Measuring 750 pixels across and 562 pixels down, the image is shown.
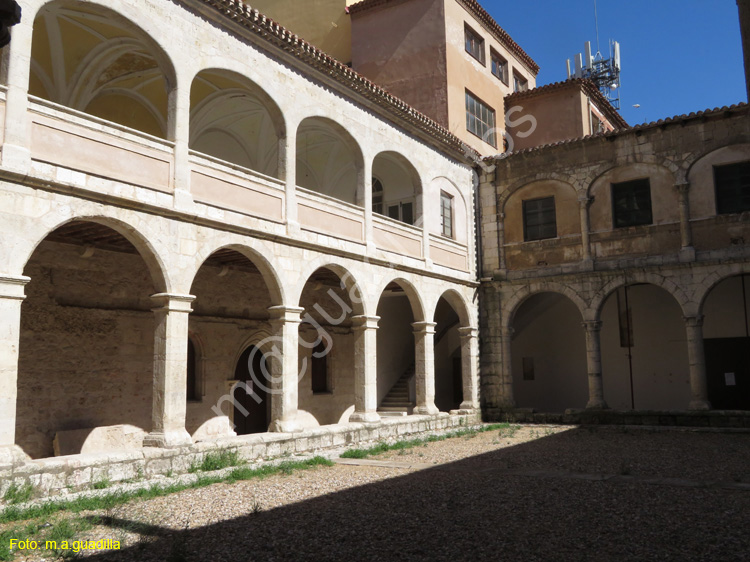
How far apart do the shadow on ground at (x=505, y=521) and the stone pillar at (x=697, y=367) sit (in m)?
5.36

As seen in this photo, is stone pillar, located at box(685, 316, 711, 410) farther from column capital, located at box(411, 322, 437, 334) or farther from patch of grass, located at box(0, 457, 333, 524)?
patch of grass, located at box(0, 457, 333, 524)

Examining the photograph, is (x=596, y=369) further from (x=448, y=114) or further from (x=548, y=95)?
(x=548, y=95)

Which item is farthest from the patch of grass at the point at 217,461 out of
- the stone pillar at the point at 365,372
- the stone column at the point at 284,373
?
the stone pillar at the point at 365,372

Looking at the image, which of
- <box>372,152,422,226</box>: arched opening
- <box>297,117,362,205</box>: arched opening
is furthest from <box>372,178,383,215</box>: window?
<box>297,117,362,205</box>: arched opening

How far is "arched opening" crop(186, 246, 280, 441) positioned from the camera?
→ 1333 cm

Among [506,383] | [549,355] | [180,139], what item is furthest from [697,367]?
[180,139]

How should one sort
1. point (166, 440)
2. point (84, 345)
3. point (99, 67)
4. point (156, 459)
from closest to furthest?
point (156, 459) → point (166, 440) → point (84, 345) → point (99, 67)

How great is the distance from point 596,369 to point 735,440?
12.6 feet

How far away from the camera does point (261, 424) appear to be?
15180 mm

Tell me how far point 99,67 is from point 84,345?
4.88m

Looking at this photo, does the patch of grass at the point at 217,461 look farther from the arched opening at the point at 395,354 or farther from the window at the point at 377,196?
the window at the point at 377,196

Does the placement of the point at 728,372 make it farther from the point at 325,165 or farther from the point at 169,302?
the point at 169,302

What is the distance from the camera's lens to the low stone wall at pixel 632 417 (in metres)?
14.8

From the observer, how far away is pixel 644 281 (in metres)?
16.2
